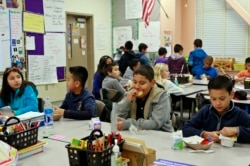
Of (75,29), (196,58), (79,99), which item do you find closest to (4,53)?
(75,29)

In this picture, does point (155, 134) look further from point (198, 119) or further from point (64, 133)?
point (64, 133)

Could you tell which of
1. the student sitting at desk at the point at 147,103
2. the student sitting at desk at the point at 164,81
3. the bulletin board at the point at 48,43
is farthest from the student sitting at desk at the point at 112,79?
the bulletin board at the point at 48,43

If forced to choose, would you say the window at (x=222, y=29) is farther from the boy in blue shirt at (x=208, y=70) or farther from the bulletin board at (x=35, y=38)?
the bulletin board at (x=35, y=38)

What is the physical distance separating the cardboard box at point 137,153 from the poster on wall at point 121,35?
713 cm

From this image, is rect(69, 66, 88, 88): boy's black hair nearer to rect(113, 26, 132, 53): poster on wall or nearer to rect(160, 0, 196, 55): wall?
rect(160, 0, 196, 55): wall

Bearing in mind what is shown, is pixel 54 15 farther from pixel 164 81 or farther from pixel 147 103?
pixel 147 103

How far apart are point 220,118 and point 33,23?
5.24 metres

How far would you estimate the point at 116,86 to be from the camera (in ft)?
14.8

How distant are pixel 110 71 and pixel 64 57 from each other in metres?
2.95

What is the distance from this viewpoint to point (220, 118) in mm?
2201

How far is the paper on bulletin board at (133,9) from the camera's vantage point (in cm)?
831

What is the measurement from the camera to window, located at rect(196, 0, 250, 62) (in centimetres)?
745

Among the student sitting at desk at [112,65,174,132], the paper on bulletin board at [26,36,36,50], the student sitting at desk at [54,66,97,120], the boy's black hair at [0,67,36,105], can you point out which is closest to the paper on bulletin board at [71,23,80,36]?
the paper on bulletin board at [26,36,36,50]

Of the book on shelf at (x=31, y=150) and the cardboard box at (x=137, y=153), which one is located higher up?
the cardboard box at (x=137, y=153)
